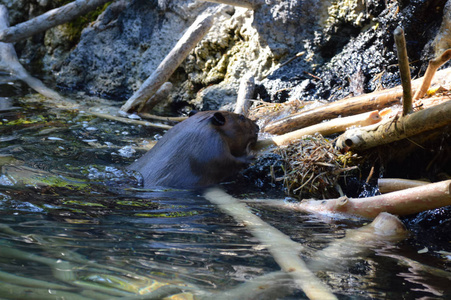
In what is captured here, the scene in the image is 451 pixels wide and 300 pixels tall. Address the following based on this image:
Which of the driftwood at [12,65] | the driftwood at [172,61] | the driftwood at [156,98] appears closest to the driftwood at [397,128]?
the driftwood at [172,61]

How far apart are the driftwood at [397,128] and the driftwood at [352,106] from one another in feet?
2.24

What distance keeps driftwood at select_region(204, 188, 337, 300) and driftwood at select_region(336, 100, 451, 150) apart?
1.14 m

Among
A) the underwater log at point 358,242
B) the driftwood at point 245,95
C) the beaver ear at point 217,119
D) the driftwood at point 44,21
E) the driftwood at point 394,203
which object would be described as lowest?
the underwater log at point 358,242

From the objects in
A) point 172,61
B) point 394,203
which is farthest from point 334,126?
point 172,61

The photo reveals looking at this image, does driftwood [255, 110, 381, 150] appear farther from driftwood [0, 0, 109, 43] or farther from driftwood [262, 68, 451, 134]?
driftwood [0, 0, 109, 43]

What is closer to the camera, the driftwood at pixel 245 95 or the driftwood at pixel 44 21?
the driftwood at pixel 245 95

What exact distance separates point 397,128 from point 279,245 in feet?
5.17

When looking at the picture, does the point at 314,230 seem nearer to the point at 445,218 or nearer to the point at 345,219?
the point at 345,219

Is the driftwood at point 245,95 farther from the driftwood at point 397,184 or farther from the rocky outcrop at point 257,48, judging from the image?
the driftwood at point 397,184

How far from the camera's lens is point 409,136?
355 cm

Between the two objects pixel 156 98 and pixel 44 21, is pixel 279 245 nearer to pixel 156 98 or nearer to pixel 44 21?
pixel 156 98

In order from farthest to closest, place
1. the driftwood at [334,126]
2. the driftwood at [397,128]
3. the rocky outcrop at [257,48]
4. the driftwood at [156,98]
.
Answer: the driftwood at [156,98] → the rocky outcrop at [257,48] → the driftwood at [334,126] → the driftwood at [397,128]

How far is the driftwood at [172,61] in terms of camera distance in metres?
6.91

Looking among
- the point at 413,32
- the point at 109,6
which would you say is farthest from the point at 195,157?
the point at 109,6
